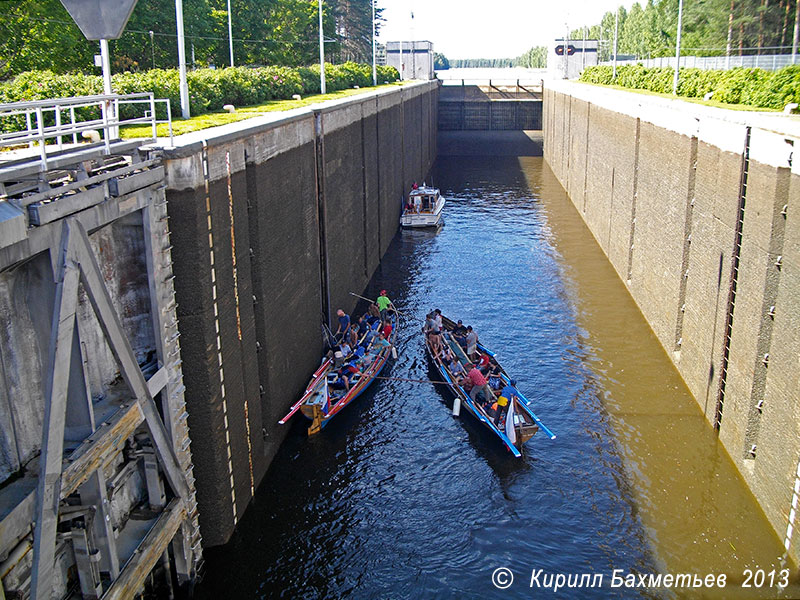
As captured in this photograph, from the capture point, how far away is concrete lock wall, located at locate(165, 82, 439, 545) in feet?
46.9

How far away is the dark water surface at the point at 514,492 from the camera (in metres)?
15.1

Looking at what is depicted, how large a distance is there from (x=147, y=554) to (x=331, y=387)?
31.2ft

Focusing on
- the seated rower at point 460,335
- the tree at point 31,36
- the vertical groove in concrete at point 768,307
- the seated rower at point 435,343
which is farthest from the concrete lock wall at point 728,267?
the tree at point 31,36

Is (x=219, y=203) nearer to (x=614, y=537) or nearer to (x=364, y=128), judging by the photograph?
(x=614, y=537)

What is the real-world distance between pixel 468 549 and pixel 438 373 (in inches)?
341

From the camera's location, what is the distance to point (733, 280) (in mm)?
19203

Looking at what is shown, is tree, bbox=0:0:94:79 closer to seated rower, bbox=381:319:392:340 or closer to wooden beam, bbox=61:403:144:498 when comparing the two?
seated rower, bbox=381:319:392:340

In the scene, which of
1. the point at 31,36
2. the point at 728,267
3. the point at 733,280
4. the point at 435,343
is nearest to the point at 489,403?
the point at 435,343

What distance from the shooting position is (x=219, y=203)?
50.1ft

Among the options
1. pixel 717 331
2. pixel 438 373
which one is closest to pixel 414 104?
pixel 438 373

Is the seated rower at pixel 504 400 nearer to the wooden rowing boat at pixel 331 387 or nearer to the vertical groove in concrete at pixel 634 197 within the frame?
the wooden rowing boat at pixel 331 387

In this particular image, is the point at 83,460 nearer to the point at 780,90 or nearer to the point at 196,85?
the point at 196,85

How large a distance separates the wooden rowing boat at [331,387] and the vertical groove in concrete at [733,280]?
30.5ft

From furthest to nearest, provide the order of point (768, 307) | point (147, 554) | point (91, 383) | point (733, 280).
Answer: point (733, 280) → point (768, 307) → point (147, 554) → point (91, 383)
